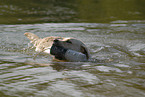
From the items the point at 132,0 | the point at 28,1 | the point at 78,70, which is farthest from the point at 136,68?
the point at 132,0

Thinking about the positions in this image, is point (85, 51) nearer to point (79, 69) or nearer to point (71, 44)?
point (71, 44)

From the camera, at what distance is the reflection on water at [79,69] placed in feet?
11.3

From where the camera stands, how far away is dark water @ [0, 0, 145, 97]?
11.4 ft

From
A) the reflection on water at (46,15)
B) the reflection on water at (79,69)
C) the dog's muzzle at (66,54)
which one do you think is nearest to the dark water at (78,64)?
the reflection on water at (79,69)

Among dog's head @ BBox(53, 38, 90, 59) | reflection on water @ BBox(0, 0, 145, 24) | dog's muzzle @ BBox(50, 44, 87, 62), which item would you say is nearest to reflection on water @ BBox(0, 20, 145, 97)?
dog's muzzle @ BBox(50, 44, 87, 62)

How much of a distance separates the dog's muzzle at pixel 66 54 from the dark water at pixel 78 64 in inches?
4.0

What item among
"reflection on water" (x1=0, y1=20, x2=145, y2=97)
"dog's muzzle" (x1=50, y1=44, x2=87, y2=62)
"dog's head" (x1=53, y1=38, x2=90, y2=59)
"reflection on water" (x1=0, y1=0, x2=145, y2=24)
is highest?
"reflection on water" (x1=0, y1=0, x2=145, y2=24)

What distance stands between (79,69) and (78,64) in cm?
33

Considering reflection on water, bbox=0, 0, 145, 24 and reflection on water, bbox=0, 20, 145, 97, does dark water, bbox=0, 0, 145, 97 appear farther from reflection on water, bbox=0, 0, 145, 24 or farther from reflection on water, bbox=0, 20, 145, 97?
reflection on water, bbox=0, 0, 145, 24

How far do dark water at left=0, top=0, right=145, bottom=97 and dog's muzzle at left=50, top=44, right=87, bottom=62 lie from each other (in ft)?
0.33

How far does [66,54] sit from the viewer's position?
4.80 metres

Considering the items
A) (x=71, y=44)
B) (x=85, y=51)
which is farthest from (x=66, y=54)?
(x=85, y=51)

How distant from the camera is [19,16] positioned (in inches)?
449

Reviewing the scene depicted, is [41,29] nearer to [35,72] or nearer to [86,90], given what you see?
[35,72]
